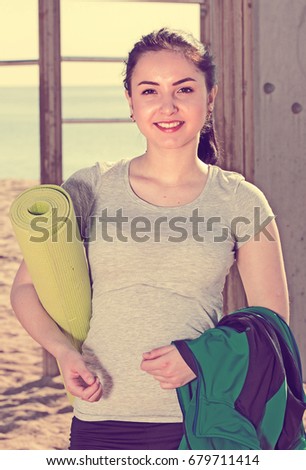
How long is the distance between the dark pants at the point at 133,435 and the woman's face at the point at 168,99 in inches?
19.7

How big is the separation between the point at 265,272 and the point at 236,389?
23cm

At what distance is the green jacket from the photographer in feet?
4.88

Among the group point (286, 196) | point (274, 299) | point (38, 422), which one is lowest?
point (38, 422)

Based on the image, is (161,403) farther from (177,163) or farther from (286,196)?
(286,196)

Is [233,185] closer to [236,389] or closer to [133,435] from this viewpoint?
[236,389]

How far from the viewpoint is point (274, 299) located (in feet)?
5.27

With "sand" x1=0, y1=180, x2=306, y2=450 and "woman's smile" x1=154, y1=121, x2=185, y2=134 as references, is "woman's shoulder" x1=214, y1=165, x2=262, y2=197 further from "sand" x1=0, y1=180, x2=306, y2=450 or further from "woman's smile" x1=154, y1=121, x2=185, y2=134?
"sand" x1=0, y1=180, x2=306, y2=450

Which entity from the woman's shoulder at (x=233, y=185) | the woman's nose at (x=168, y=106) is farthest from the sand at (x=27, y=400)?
the woman's nose at (x=168, y=106)

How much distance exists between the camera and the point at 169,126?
162 centimetres

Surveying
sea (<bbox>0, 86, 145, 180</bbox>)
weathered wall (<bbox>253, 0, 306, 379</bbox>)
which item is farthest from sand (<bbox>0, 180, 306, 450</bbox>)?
sea (<bbox>0, 86, 145, 180</bbox>)

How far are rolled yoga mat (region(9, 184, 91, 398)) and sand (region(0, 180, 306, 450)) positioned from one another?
224cm

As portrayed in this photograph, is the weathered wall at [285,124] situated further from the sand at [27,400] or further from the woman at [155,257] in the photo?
the woman at [155,257]

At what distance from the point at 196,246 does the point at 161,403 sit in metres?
0.28
